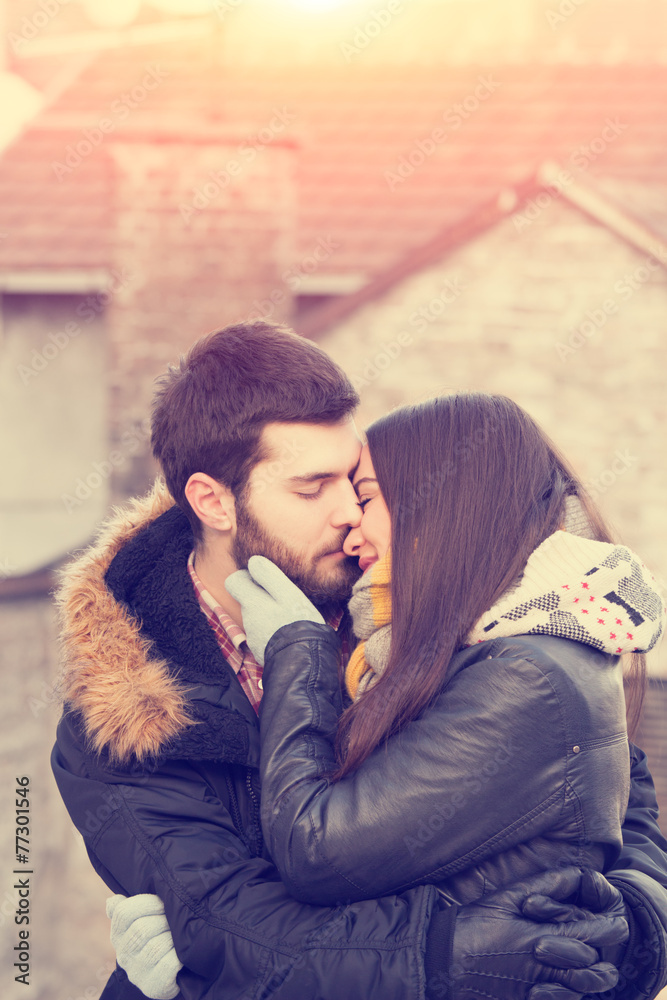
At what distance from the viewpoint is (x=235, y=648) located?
246 cm

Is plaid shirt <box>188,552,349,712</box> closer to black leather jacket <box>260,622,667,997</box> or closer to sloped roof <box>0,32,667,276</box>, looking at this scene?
black leather jacket <box>260,622,667,997</box>

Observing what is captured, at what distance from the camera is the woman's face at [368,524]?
245 cm

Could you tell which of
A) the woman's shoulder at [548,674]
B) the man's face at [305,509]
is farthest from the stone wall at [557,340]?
the woman's shoulder at [548,674]

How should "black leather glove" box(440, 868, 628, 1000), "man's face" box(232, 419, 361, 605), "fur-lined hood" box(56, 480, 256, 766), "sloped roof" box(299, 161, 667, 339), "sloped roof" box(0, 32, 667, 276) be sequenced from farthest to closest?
"sloped roof" box(0, 32, 667, 276), "sloped roof" box(299, 161, 667, 339), "man's face" box(232, 419, 361, 605), "fur-lined hood" box(56, 480, 256, 766), "black leather glove" box(440, 868, 628, 1000)

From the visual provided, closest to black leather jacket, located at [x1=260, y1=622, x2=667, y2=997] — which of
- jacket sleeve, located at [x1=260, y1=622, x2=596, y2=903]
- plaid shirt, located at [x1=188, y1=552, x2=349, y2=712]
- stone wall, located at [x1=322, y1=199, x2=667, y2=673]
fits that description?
jacket sleeve, located at [x1=260, y1=622, x2=596, y2=903]

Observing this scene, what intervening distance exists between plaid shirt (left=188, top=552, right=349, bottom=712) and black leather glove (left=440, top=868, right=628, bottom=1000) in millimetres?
801

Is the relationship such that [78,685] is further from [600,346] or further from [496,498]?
[600,346]

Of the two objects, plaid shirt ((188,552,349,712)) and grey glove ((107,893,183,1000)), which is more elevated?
plaid shirt ((188,552,349,712))

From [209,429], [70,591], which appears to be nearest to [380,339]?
[209,429]

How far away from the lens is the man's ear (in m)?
2.63

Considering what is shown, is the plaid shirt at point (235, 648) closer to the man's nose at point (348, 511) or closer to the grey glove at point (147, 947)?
the man's nose at point (348, 511)

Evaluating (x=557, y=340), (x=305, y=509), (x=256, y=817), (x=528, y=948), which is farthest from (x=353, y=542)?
(x=557, y=340)

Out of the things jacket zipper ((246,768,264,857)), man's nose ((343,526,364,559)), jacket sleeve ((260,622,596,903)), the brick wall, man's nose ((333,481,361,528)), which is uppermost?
the brick wall

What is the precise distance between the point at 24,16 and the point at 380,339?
7556 millimetres
